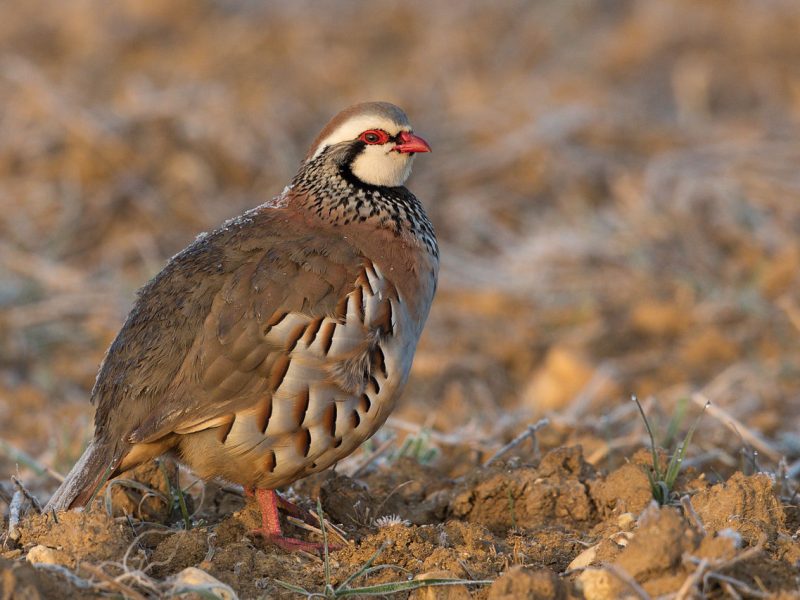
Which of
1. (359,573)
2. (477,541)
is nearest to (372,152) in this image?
(477,541)

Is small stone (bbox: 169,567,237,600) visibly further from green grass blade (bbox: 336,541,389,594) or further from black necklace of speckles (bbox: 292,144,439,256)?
black necklace of speckles (bbox: 292,144,439,256)

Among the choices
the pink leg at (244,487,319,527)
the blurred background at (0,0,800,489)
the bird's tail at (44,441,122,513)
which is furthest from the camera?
the blurred background at (0,0,800,489)

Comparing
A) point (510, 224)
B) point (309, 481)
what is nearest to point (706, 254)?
point (510, 224)

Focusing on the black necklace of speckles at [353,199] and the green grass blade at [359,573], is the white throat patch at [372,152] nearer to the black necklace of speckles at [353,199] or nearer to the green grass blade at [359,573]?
the black necklace of speckles at [353,199]

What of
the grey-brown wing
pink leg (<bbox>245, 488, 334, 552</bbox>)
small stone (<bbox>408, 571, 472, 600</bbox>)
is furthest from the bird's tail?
small stone (<bbox>408, 571, 472, 600</bbox>)

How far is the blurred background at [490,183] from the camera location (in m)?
7.04

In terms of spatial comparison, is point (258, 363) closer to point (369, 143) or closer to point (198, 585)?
point (198, 585)

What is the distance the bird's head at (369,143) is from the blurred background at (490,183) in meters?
1.26

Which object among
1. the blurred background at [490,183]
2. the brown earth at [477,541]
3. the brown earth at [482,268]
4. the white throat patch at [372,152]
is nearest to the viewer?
the brown earth at [477,541]

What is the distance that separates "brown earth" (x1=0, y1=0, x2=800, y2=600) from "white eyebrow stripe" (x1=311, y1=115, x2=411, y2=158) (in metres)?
1.21

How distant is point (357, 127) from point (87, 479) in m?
1.65

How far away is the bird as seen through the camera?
3.94 meters

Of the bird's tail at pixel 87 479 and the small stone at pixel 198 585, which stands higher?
the bird's tail at pixel 87 479

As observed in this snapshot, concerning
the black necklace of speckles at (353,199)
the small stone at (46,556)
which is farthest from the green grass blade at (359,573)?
the black necklace of speckles at (353,199)
